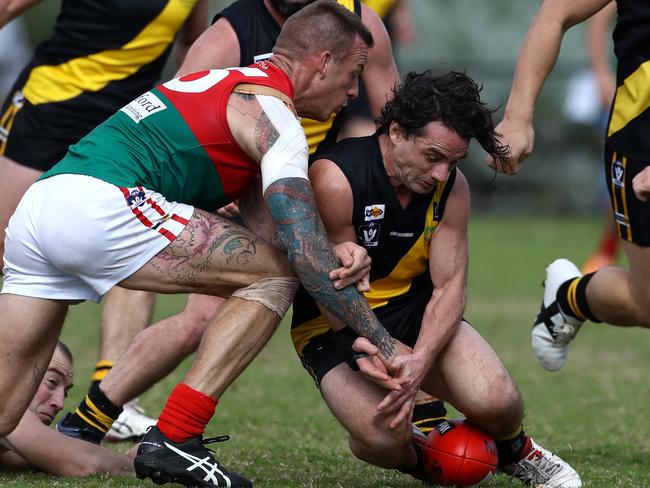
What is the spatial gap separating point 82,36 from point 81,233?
2204mm

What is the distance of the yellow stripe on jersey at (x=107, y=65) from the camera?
616 centimetres

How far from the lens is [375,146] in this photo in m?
4.70

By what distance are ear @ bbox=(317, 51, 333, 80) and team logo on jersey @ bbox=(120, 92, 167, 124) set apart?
1.99ft

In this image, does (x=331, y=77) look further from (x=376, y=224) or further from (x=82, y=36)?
(x=82, y=36)

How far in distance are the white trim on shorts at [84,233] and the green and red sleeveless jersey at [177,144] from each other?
0.08 metres

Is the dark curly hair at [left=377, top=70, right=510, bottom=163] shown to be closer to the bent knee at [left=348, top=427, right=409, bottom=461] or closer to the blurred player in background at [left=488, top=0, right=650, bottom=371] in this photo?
the blurred player in background at [left=488, top=0, right=650, bottom=371]

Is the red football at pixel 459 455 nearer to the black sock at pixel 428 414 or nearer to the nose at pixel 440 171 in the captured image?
the black sock at pixel 428 414

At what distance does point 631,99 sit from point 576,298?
3.79 feet

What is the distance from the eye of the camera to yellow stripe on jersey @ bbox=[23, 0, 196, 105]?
616cm

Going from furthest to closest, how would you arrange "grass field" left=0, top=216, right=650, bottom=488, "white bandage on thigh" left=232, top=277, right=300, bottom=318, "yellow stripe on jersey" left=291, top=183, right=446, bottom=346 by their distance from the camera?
"grass field" left=0, top=216, right=650, bottom=488, "yellow stripe on jersey" left=291, top=183, right=446, bottom=346, "white bandage on thigh" left=232, top=277, right=300, bottom=318

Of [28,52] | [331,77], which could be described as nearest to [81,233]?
[331,77]

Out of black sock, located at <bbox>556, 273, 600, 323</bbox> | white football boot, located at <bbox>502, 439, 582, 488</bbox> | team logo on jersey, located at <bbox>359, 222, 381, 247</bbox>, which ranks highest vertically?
team logo on jersey, located at <bbox>359, 222, 381, 247</bbox>

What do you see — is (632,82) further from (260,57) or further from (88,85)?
(88,85)

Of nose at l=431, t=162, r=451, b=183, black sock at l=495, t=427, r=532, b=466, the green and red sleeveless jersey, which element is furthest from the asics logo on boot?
nose at l=431, t=162, r=451, b=183
